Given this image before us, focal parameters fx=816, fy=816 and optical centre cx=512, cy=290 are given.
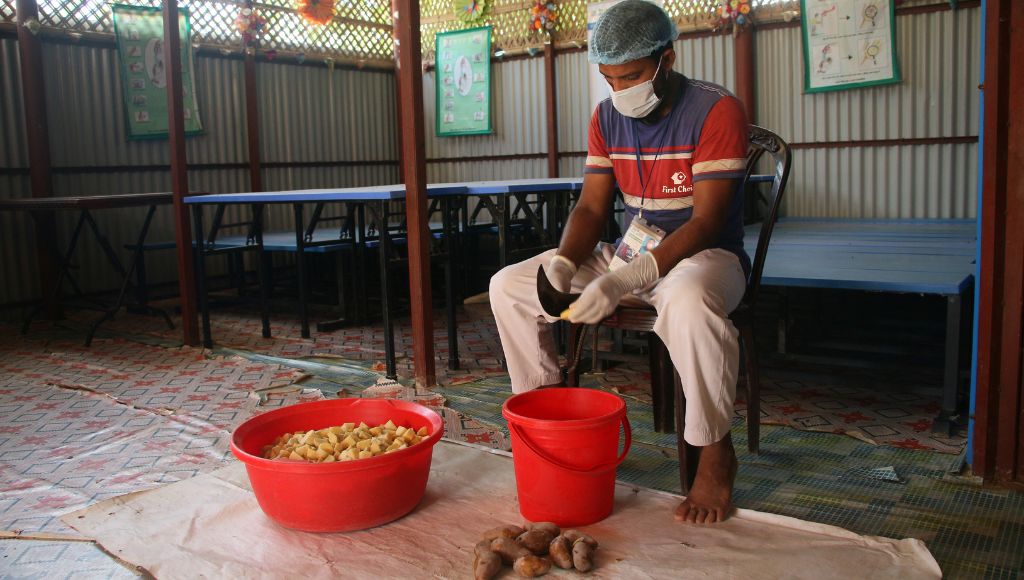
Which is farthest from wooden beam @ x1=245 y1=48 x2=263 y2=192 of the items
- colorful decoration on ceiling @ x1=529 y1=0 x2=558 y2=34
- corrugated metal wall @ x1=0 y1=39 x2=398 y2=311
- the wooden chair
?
the wooden chair

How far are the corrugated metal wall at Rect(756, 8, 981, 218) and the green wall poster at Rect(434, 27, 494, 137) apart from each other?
2.84 metres

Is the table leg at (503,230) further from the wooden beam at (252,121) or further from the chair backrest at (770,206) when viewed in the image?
the wooden beam at (252,121)

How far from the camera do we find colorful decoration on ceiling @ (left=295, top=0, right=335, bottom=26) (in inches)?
290

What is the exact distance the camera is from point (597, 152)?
229 centimetres

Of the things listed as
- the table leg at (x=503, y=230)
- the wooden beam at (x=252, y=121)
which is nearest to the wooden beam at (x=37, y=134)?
the wooden beam at (x=252, y=121)

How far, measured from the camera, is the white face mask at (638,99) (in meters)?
2.02

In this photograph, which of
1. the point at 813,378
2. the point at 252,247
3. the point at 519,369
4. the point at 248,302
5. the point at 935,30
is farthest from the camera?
the point at 935,30

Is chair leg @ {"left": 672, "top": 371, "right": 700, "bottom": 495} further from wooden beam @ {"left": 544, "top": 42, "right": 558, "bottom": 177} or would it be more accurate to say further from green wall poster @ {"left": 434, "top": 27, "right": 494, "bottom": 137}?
green wall poster @ {"left": 434, "top": 27, "right": 494, "bottom": 137}

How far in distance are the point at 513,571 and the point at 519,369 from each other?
26.7 inches

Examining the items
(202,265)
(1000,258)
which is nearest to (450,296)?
(202,265)

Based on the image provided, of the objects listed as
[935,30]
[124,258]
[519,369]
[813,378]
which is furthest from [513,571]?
[935,30]

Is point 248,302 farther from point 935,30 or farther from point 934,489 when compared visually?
point 935,30

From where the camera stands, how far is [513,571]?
1604mm

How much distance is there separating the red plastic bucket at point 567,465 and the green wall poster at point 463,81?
695 cm
